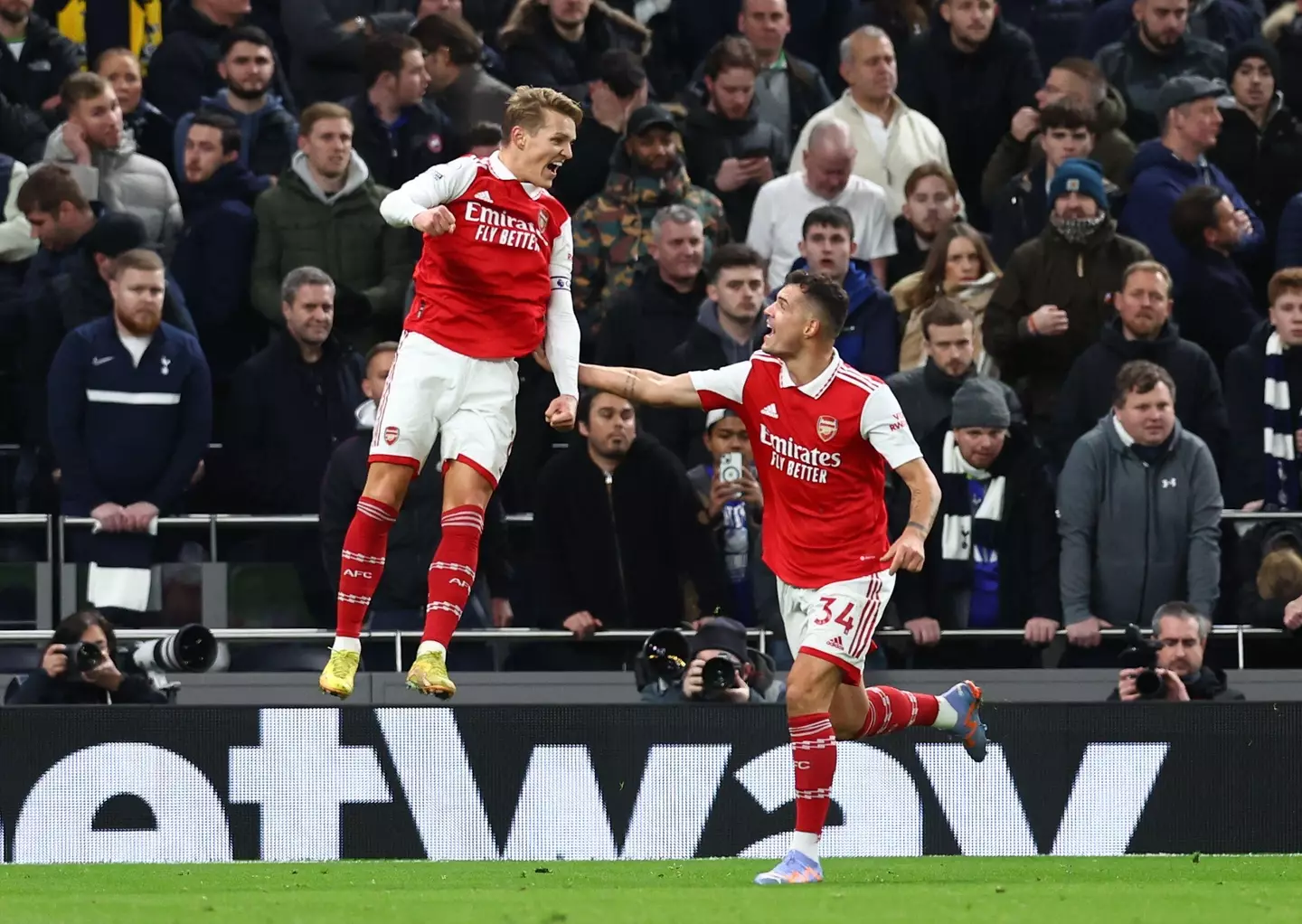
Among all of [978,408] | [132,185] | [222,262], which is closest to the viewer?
[978,408]

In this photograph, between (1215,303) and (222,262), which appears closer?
(222,262)

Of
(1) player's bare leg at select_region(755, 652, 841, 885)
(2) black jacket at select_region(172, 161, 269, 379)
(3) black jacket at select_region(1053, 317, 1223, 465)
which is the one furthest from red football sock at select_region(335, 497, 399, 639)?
(3) black jacket at select_region(1053, 317, 1223, 465)

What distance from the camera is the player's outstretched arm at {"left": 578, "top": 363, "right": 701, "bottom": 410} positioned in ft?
33.1

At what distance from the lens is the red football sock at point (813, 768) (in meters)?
9.93

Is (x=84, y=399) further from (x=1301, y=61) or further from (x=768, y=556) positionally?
(x=1301, y=61)

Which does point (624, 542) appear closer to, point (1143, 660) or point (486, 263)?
point (1143, 660)

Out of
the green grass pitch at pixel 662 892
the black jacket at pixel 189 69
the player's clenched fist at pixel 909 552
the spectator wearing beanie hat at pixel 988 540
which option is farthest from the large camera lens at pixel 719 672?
the black jacket at pixel 189 69

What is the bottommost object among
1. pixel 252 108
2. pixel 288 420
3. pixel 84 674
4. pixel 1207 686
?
pixel 1207 686

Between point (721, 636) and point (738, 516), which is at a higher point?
point (738, 516)

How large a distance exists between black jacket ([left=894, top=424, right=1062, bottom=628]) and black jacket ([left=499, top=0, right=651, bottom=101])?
13.1 feet

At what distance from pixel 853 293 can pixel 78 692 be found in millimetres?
4856

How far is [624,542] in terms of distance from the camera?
1340cm

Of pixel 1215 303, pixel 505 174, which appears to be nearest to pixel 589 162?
pixel 1215 303

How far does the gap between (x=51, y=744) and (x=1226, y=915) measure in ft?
19.3
